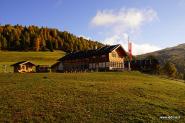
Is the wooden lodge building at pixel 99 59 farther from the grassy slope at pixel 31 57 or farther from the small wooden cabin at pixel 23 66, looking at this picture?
the grassy slope at pixel 31 57

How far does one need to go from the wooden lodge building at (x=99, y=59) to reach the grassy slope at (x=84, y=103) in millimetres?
44042

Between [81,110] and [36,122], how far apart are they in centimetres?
491

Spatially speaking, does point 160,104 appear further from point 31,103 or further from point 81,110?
point 31,103

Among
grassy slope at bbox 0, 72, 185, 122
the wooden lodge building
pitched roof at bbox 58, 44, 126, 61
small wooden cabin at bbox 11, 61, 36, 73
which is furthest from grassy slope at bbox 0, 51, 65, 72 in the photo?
grassy slope at bbox 0, 72, 185, 122

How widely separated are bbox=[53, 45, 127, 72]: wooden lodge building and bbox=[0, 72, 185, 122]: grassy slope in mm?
44042

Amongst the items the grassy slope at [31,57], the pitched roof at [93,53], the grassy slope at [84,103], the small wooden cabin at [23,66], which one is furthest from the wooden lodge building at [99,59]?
the grassy slope at [31,57]

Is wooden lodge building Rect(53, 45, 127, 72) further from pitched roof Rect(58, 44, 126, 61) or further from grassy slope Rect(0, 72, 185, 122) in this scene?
grassy slope Rect(0, 72, 185, 122)

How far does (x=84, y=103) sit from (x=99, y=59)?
57385 millimetres

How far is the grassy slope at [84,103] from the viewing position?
27031 millimetres

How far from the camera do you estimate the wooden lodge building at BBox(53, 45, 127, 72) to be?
86.2 metres

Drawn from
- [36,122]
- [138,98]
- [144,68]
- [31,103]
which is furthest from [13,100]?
[144,68]

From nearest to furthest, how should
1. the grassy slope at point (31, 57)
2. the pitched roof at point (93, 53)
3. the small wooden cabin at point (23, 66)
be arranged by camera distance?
1. the pitched roof at point (93, 53)
2. the small wooden cabin at point (23, 66)
3. the grassy slope at point (31, 57)

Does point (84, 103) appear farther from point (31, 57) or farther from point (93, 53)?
point (31, 57)

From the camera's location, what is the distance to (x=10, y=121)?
25078 millimetres
